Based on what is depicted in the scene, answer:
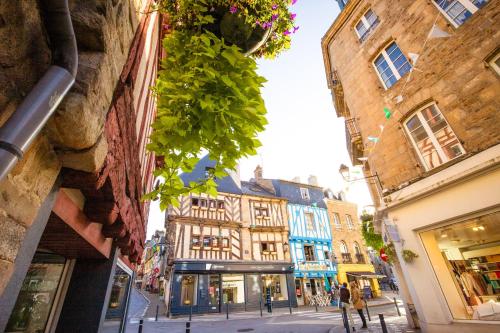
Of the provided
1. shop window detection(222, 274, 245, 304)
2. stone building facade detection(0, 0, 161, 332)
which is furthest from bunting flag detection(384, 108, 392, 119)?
shop window detection(222, 274, 245, 304)

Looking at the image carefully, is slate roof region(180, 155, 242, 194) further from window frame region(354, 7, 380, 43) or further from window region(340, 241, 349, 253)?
window frame region(354, 7, 380, 43)

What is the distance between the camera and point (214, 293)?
55.9 feet

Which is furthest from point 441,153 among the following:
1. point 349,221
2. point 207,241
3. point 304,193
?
point 349,221

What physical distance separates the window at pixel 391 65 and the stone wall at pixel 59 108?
8.72 metres

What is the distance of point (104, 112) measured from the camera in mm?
1236

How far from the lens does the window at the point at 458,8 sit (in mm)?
6212

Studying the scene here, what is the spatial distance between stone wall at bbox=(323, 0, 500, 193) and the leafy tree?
10.6 ft

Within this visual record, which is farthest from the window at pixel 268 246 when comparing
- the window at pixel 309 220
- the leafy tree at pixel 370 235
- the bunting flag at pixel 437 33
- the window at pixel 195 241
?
the bunting flag at pixel 437 33

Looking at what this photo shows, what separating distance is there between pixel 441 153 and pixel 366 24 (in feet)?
20.6

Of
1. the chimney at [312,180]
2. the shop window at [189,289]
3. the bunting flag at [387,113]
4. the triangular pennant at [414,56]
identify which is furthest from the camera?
the chimney at [312,180]

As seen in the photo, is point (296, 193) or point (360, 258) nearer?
point (360, 258)

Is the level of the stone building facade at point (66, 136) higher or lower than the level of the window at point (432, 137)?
lower

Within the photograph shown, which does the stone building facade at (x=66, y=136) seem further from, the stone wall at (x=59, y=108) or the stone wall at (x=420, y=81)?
the stone wall at (x=420, y=81)

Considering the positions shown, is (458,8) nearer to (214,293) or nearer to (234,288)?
(214,293)
